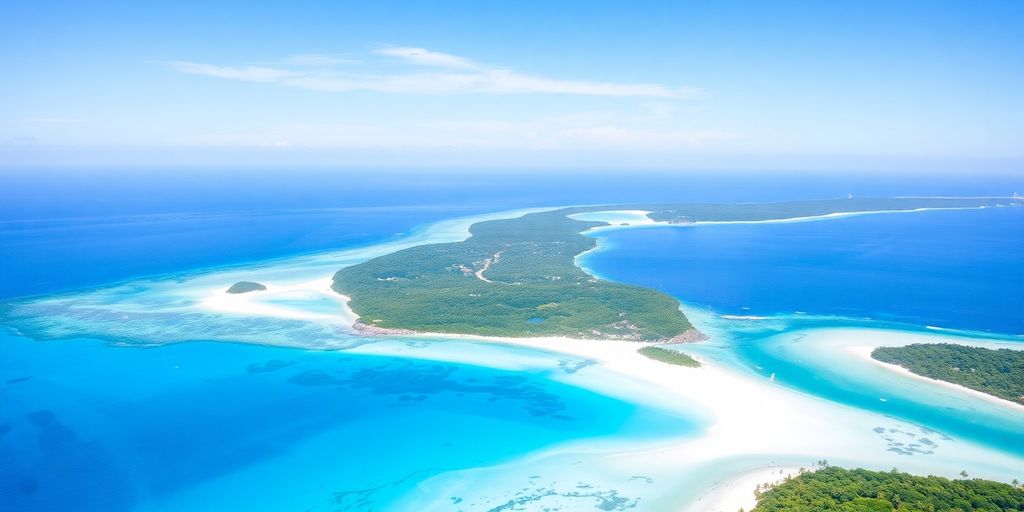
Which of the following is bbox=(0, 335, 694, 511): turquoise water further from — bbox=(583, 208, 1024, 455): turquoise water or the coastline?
bbox=(583, 208, 1024, 455): turquoise water

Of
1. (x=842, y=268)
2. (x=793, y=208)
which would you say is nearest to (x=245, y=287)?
(x=842, y=268)

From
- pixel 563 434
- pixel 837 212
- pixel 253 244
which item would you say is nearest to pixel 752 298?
pixel 563 434

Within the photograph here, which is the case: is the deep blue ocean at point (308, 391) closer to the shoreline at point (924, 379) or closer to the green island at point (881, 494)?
the shoreline at point (924, 379)

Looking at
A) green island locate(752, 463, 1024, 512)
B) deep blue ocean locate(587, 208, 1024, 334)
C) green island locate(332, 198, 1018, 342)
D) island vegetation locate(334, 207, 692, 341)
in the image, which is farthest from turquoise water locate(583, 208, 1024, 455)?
green island locate(752, 463, 1024, 512)

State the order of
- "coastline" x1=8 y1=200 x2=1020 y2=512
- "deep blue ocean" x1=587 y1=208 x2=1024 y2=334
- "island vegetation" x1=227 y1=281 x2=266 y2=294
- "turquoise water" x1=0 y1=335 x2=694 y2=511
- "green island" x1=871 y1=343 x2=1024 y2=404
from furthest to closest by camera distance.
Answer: "island vegetation" x1=227 y1=281 x2=266 y2=294, "deep blue ocean" x1=587 y1=208 x2=1024 y2=334, "green island" x1=871 y1=343 x2=1024 y2=404, "coastline" x1=8 y1=200 x2=1020 y2=512, "turquoise water" x1=0 y1=335 x2=694 y2=511

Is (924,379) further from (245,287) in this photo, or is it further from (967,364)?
(245,287)

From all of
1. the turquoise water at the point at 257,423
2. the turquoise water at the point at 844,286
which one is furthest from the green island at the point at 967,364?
the turquoise water at the point at 257,423
